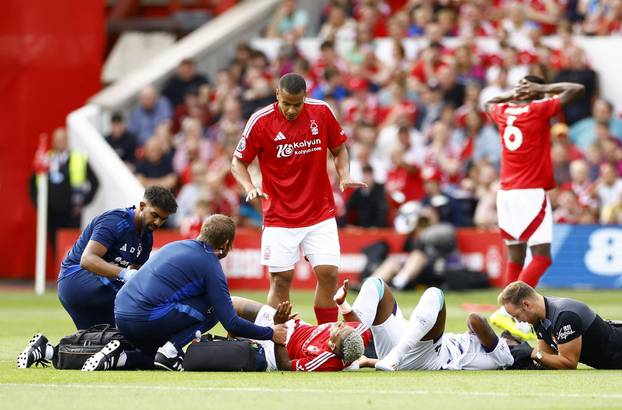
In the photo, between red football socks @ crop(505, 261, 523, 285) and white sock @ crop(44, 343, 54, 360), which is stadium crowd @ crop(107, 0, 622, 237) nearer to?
red football socks @ crop(505, 261, 523, 285)

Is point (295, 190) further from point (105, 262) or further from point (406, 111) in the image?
point (406, 111)

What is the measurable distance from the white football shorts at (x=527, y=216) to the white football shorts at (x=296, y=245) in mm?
2689

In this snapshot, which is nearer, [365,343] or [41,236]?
[365,343]

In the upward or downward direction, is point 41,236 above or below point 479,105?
below

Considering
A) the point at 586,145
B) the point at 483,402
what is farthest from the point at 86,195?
the point at 483,402

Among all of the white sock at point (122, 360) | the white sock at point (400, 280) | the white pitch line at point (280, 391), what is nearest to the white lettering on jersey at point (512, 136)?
the white sock at point (122, 360)

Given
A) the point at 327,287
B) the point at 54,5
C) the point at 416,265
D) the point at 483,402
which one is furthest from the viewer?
the point at 54,5

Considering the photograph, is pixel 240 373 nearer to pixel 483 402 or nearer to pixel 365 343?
pixel 365 343

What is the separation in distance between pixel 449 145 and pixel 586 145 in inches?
90.0

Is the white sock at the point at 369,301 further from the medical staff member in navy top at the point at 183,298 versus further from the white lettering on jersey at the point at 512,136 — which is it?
the white lettering on jersey at the point at 512,136

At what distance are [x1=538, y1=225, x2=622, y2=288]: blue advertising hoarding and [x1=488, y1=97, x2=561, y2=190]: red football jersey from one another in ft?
24.3

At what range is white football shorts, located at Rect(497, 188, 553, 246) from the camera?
15.2 metres

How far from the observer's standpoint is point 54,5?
86.7ft

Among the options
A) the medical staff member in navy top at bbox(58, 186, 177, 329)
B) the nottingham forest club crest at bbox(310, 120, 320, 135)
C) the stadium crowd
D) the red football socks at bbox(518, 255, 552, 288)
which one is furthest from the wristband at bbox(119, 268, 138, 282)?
the stadium crowd
